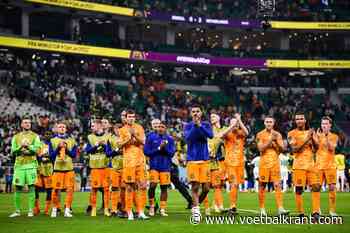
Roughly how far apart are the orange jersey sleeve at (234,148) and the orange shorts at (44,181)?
216 inches

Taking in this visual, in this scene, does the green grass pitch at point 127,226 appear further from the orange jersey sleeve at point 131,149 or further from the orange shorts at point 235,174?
the orange shorts at point 235,174

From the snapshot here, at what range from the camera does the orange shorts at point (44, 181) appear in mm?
19702

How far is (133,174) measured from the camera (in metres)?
16.2

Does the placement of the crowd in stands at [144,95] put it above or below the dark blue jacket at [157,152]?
above

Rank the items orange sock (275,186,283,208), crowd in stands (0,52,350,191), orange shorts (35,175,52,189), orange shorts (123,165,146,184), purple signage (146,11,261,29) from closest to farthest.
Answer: orange shorts (123,165,146,184)
orange sock (275,186,283,208)
orange shorts (35,175,52,189)
crowd in stands (0,52,350,191)
purple signage (146,11,261,29)

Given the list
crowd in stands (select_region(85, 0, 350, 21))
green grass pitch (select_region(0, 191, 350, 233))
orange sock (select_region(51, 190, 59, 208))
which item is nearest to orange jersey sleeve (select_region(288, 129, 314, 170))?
green grass pitch (select_region(0, 191, 350, 233))

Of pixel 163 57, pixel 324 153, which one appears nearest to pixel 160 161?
pixel 324 153

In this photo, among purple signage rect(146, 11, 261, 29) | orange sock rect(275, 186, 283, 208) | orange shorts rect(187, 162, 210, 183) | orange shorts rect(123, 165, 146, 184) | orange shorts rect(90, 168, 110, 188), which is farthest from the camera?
purple signage rect(146, 11, 261, 29)

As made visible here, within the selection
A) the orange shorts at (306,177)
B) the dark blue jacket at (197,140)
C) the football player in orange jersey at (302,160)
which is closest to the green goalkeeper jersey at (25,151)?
the dark blue jacket at (197,140)

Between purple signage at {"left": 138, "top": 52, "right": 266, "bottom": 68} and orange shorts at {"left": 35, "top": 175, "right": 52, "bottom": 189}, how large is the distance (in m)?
37.4

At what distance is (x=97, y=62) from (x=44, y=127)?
23320mm

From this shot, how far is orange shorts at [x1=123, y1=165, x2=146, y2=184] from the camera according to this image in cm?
1623

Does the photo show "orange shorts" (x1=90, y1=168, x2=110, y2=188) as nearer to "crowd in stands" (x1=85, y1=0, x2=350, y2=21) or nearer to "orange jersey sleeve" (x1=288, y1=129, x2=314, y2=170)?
"orange jersey sleeve" (x1=288, y1=129, x2=314, y2=170)

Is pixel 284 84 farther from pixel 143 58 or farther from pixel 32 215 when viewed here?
pixel 32 215
